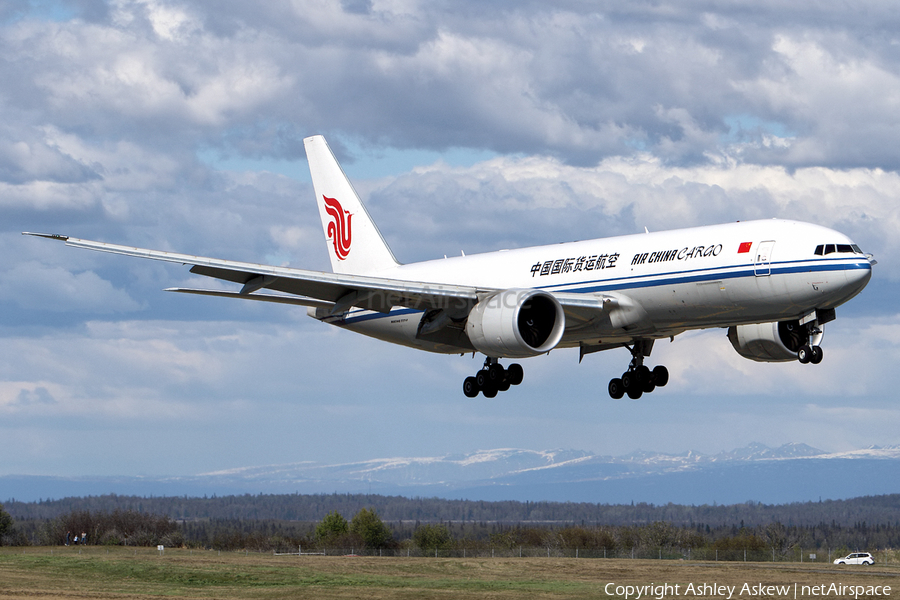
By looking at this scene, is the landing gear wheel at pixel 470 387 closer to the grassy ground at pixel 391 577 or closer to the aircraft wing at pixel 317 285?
the aircraft wing at pixel 317 285

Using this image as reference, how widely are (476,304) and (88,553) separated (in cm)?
8841

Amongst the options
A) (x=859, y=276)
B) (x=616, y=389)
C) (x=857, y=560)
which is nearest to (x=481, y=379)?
(x=616, y=389)

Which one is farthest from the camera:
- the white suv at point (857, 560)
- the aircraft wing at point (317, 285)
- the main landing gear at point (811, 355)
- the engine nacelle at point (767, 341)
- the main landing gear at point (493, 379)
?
the white suv at point (857, 560)

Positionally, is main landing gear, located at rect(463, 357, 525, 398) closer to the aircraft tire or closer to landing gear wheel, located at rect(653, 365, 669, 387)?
the aircraft tire

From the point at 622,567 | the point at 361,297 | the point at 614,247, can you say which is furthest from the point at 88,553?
the point at 614,247

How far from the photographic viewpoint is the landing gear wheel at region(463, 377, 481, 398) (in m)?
49.4

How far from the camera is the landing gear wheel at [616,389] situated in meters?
49.8

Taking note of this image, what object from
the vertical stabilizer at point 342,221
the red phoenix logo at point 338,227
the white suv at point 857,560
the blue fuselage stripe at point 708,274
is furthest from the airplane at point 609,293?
the white suv at point 857,560

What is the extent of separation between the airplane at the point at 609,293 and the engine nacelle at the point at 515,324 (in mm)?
50

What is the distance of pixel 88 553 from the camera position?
11812cm

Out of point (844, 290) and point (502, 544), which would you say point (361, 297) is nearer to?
point (844, 290)

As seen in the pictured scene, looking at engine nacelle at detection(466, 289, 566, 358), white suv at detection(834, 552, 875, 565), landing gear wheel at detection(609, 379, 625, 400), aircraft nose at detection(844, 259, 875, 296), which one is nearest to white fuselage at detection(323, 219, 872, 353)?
aircraft nose at detection(844, 259, 875, 296)

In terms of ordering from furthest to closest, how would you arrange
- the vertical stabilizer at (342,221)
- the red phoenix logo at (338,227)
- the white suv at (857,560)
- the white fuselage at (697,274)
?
the white suv at (857,560) < the red phoenix logo at (338,227) < the vertical stabilizer at (342,221) < the white fuselage at (697,274)

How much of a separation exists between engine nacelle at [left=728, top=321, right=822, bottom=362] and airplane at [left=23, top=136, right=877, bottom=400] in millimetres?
56
